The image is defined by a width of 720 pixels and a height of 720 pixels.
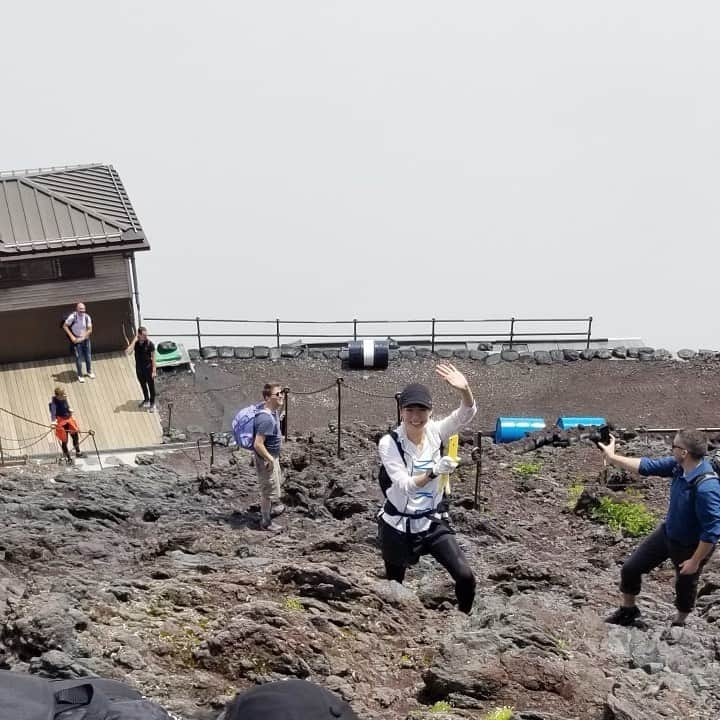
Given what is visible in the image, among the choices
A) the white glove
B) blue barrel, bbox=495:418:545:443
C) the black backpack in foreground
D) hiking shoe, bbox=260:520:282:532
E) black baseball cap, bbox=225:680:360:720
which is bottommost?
blue barrel, bbox=495:418:545:443

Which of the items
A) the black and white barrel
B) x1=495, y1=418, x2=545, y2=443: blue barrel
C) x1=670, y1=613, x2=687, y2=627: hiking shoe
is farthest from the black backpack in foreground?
the black and white barrel

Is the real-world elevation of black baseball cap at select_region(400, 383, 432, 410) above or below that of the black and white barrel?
above

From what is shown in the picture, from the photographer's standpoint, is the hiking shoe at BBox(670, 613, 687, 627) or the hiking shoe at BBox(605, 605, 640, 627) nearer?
the hiking shoe at BBox(670, 613, 687, 627)

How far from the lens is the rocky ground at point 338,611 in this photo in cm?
644

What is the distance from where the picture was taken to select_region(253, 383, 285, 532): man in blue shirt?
1096 cm

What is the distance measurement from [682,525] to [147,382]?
45.8 ft

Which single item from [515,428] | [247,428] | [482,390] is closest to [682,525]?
[247,428]

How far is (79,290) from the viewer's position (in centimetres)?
2112

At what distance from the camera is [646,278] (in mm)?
40188

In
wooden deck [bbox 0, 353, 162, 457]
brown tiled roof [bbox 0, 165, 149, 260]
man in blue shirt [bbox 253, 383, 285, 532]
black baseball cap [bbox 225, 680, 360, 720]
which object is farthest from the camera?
brown tiled roof [bbox 0, 165, 149, 260]

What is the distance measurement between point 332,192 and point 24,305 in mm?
25791

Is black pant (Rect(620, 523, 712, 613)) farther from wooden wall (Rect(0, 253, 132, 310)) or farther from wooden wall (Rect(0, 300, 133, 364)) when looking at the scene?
wooden wall (Rect(0, 300, 133, 364))

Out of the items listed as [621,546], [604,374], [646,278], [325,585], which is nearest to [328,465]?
[621,546]

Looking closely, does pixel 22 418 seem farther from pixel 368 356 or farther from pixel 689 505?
pixel 689 505
